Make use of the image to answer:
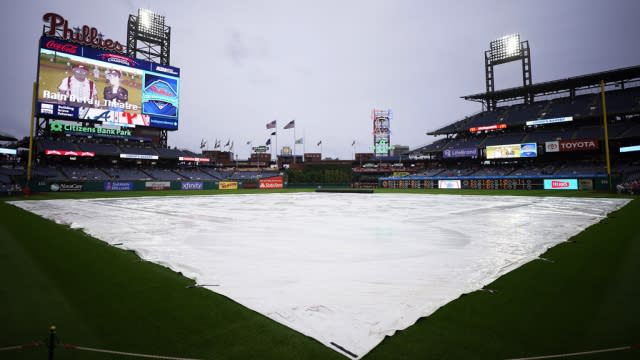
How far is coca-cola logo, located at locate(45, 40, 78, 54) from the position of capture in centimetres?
4391

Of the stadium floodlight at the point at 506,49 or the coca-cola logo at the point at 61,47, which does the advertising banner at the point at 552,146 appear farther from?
the coca-cola logo at the point at 61,47

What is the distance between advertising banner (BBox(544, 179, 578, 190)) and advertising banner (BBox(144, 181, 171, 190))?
58.1m

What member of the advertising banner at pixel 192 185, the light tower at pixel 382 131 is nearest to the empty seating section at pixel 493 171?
the light tower at pixel 382 131

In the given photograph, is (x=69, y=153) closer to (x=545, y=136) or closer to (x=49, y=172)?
(x=49, y=172)

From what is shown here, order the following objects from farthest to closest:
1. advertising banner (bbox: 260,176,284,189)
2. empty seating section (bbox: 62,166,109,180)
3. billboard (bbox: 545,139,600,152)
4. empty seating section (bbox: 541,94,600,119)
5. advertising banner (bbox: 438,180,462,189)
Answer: advertising banner (bbox: 260,176,284,189)
advertising banner (bbox: 438,180,462,189)
empty seating section (bbox: 541,94,600,119)
empty seating section (bbox: 62,166,109,180)
billboard (bbox: 545,139,600,152)

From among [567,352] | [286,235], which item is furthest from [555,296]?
[286,235]

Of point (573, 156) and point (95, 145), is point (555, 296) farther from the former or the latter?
point (95, 145)

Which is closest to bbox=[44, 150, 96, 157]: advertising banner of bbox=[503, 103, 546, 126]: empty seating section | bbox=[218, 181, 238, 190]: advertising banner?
bbox=[218, 181, 238, 190]: advertising banner

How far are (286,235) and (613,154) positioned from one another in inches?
2306

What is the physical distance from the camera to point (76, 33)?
46.7 meters

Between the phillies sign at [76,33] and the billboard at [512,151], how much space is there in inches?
2571

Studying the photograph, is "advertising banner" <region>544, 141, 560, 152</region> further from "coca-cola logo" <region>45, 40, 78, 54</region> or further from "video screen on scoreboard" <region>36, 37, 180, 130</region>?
"coca-cola logo" <region>45, 40, 78, 54</region>

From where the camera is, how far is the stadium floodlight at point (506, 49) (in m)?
62.5

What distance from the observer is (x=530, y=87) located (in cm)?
5912
